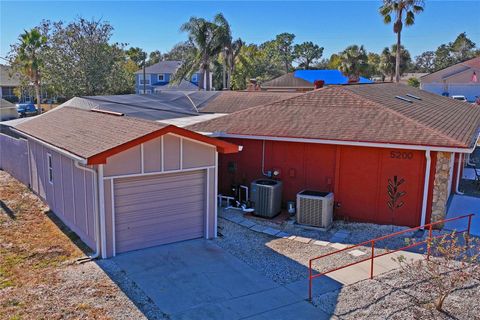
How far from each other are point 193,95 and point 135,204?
1375 centimetres

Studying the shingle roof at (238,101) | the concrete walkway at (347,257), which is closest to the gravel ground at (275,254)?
the concrete walkway at (347,257)

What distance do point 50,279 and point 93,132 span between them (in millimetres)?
4016

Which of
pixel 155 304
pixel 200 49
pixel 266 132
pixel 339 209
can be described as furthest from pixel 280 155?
pixel 200 49

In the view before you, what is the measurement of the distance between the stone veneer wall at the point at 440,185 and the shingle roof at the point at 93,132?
538cm

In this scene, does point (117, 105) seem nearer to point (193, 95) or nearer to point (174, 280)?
point (193, 95)

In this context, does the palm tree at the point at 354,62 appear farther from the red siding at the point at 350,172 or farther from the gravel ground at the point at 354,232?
the gravel ground at the point at 354,232

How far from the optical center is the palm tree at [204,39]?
32281 mm

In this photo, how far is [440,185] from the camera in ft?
35.1

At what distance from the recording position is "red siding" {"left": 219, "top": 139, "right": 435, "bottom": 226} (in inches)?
435

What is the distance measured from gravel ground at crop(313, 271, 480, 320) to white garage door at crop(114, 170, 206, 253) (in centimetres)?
401

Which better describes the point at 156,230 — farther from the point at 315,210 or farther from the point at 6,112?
the point at 6,112

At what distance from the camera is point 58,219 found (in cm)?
1191

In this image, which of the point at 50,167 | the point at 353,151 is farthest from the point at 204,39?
the point at 353,151

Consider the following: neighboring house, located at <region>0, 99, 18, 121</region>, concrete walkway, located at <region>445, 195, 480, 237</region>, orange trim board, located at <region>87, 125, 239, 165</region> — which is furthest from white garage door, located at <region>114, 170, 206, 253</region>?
neighboring house, located at <region>0, 99, 18, 121</region>
